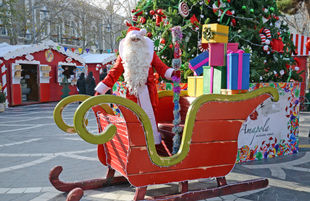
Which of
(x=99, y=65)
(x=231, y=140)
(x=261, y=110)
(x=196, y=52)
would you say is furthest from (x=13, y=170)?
(x=99, y=65)

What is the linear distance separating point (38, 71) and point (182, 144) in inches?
478

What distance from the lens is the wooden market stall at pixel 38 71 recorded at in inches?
457

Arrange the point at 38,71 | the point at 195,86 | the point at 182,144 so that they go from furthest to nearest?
the point at 38,71 < the point at 195,86 < the point at 182,144

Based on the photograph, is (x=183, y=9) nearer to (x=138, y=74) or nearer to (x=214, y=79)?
(x=214, y=79)

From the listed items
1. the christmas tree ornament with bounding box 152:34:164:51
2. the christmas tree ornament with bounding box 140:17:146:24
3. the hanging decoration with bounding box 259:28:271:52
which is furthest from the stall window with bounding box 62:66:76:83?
the hanging decoration with bounding box 259:28:271:52

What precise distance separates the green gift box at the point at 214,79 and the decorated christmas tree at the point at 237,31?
1005 millimetres

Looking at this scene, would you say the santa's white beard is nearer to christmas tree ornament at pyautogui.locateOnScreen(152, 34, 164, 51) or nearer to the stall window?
christmas tree ornament at pyautogui.locateOnScreen(152, 34, 164, 51)

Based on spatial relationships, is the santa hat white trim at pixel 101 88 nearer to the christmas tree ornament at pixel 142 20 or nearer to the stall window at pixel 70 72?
the christmas tree ornament at pixel 142 20

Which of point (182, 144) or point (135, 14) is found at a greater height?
point (135, 14)

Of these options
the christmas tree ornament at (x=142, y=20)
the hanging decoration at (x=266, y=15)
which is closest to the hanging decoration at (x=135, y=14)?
the christmas tree ornament at (x=142, y=20)

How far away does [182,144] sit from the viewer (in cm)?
264

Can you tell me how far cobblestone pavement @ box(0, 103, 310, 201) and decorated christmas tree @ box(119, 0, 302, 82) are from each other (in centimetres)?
136

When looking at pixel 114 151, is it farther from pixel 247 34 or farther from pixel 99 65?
pixel 99 65

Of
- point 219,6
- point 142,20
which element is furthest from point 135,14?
point 219,6
